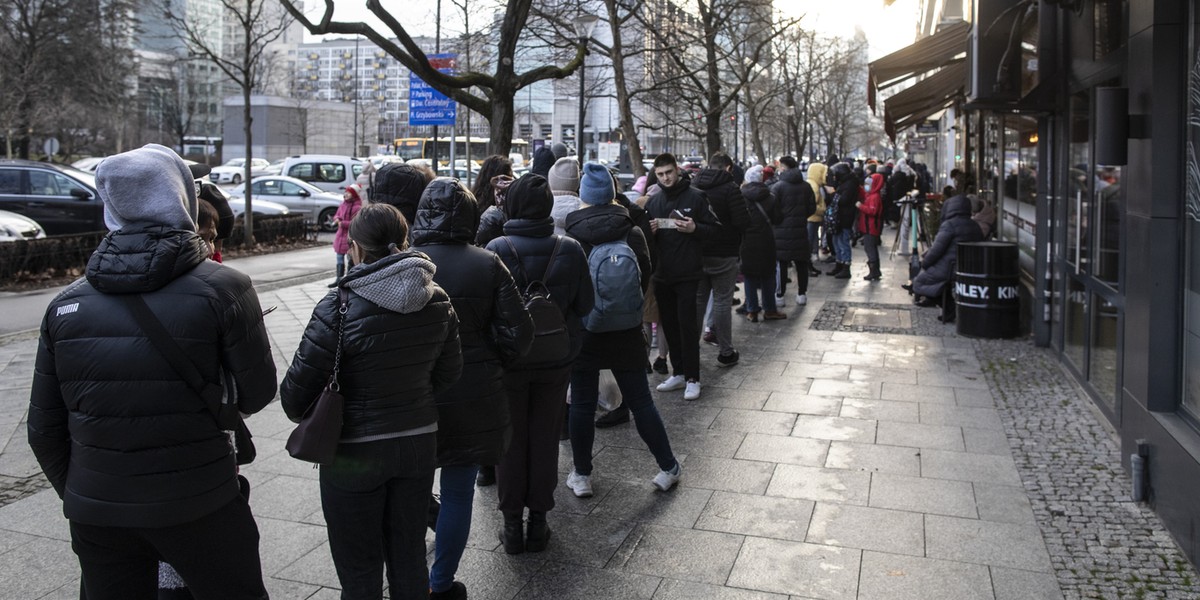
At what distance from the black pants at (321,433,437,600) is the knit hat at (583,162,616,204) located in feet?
8.70

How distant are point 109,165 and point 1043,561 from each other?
13.4ft

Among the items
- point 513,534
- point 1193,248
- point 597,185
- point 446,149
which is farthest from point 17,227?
point 446,149

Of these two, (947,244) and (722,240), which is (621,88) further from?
(722,240)

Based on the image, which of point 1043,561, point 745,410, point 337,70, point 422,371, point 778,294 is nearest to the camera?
point 422,371

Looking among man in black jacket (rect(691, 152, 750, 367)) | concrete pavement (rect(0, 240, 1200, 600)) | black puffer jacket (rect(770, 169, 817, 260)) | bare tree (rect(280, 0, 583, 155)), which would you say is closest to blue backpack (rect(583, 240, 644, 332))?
concrete pavement (rect(0, 240, 1200, 600))

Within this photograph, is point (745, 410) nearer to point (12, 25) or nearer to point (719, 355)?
point (719, 355)

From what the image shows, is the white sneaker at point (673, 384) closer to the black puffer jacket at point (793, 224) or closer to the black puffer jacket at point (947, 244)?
the black puffer jacket at point (947, 244)

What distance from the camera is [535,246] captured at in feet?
16.1

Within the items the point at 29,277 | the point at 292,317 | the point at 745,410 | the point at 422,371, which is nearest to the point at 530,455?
the point at 422,371

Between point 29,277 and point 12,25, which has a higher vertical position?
point 12,25

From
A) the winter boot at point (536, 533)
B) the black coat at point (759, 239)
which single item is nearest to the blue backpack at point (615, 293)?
the winter boot at point (536, 533)

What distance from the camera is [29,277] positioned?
14344 millimetres

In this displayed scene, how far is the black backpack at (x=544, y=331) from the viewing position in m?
4.68

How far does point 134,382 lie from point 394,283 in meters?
0.83
